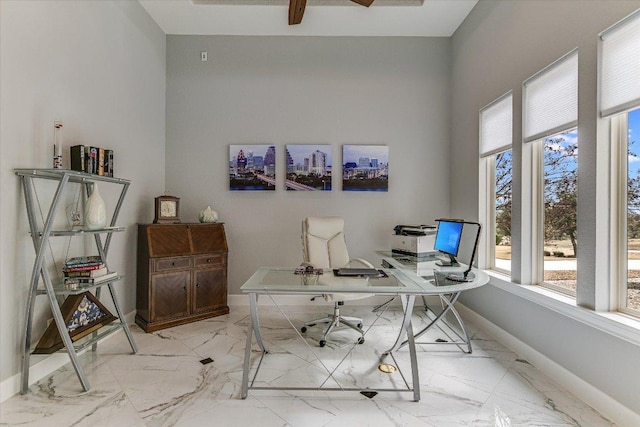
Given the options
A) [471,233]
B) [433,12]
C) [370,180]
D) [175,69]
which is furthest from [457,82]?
[175,69]

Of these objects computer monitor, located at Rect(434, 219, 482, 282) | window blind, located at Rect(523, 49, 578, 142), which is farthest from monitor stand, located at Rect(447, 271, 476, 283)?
window blind, located at Rect(523, 49, 578, 142)

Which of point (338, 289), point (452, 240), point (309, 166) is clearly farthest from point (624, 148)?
point (309, 166)

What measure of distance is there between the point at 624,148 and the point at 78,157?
369 cm

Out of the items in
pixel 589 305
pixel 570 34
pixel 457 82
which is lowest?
pixel 589 305

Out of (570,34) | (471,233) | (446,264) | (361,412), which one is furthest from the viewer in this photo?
(471,233)

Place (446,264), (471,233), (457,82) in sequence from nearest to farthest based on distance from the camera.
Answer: (446,264) < (471,233) < (457,82)

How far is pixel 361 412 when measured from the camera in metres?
1.90

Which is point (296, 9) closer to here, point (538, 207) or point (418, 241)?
point (418, 241)

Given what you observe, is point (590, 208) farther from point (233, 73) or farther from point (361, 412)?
point (233, 73)

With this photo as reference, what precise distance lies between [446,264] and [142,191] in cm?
324

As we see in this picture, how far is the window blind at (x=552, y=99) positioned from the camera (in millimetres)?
2154

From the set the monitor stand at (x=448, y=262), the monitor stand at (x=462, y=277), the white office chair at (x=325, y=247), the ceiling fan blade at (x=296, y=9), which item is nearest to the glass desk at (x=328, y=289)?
the monitor stand at (x=462, y=277)

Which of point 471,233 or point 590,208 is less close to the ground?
point 590,208

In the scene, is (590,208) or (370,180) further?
(370,180)
